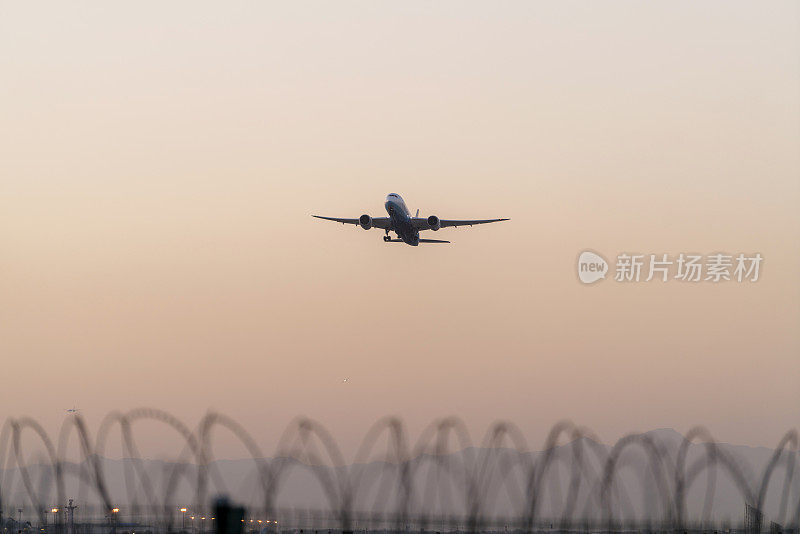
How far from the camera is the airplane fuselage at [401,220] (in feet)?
578

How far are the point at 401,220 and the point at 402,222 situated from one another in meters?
0.70

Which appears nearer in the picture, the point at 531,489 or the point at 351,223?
the point at 531,489

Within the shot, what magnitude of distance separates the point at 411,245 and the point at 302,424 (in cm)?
9362

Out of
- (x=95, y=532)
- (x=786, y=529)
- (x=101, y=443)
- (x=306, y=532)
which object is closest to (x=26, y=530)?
(x=95, y=532)

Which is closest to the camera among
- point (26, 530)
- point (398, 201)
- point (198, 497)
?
point (198, 497)

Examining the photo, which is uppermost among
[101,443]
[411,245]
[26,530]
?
[411,245]

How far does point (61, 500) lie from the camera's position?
88375 millimetres

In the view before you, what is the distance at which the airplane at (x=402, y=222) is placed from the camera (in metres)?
177

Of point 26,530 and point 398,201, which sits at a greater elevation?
point 398,201

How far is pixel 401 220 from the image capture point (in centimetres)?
17800

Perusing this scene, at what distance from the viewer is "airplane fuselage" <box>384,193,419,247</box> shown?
176250 millimetres

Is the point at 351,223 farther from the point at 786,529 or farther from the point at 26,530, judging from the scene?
the point at 786,529

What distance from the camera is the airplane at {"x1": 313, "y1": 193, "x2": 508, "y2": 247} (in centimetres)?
17700

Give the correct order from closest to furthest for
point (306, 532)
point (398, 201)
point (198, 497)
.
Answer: point (198, 497) < point (306, 532) < point (398, 201)
